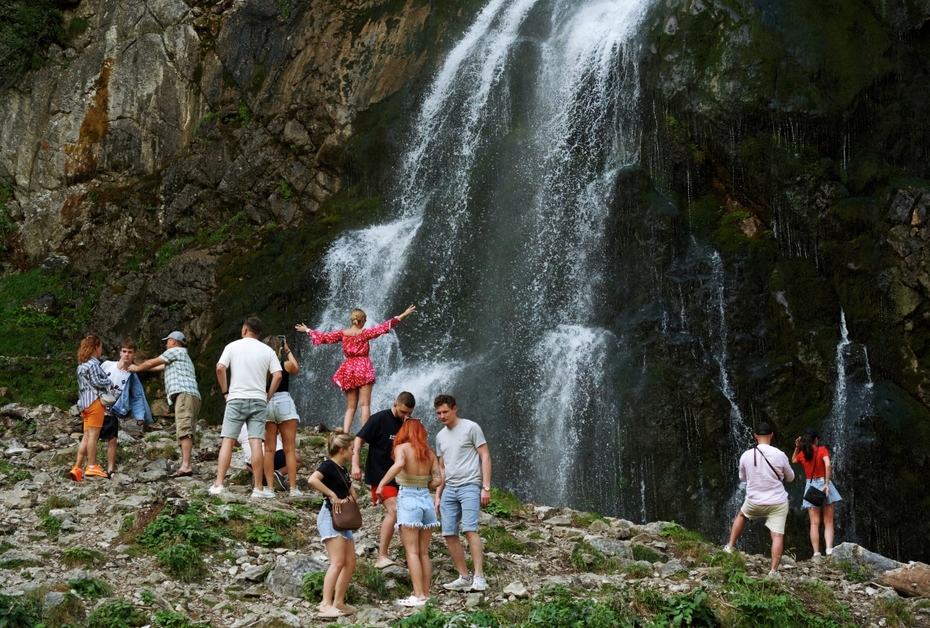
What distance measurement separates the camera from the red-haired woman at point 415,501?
8.52 metres

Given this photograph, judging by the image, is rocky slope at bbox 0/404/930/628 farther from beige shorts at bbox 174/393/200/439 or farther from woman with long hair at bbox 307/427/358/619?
beige shorts at bbox 174/393/200/439

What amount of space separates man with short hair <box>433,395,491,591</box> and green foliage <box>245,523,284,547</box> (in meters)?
1.83

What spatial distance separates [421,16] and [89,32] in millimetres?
10120

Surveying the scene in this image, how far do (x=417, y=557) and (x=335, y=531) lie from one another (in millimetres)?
876

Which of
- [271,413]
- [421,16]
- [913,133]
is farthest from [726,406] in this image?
[421,16]

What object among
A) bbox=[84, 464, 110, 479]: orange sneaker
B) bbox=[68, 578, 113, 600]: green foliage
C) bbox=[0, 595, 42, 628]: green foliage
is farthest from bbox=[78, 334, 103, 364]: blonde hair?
bbox=[0, 595, 42, 628]: green foliage

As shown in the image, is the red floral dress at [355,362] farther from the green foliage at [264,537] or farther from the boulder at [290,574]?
the boulder at [290,574]

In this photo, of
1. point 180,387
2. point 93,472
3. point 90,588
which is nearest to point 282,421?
point 180,387

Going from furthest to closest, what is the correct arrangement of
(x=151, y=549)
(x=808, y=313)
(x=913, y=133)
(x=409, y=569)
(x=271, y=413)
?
1. (x=913, y=133)
2. (x=808, y=313)
3. (x=271, y=413)
4. (x=151, y=549)
5. (x=409, y=569)

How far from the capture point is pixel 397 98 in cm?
2380

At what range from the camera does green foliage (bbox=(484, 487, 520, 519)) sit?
478 inches

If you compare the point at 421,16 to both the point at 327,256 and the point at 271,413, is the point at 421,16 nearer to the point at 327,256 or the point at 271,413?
the point at 327,256

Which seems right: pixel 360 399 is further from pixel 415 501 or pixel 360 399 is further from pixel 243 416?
pixel 415 501

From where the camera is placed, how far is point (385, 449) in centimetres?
919
